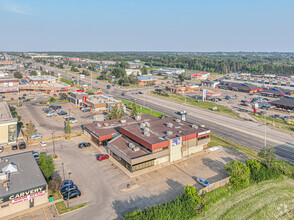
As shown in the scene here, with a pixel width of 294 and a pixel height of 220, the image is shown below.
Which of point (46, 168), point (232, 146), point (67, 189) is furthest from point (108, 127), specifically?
point (232, 146)

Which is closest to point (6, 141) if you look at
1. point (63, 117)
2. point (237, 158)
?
point (63, 117)

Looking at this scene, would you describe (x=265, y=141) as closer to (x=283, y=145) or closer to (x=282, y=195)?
(x=283, y=145)

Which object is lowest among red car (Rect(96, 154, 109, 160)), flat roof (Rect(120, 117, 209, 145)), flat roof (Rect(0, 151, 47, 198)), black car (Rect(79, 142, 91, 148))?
red car (Rect(96, 154, 109, 160))

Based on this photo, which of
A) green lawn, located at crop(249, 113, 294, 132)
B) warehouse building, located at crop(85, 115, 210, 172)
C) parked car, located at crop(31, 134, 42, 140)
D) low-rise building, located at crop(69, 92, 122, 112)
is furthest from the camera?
low-rise building, located at crop(69, 92, 122, 112)

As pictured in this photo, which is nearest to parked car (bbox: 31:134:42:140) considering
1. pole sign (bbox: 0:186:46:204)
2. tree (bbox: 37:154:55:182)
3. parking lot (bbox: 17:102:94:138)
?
parking lot (bbox: 17:102:94:138)

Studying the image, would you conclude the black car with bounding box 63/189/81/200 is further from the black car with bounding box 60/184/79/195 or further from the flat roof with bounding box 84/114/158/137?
the flat roof with bounding box 84/114/158/137

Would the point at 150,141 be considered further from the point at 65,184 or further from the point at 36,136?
the point at 36,136

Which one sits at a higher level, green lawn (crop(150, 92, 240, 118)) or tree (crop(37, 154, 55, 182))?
green lawn (crop(150, 92, 240, 118))

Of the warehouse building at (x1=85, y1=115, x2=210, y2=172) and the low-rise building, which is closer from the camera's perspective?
the warehouse building at (x1=85, y1=115, x2=210, y2=172)
